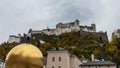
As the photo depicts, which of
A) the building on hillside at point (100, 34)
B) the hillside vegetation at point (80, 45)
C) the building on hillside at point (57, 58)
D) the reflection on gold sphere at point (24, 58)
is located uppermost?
the building on hillside at point (100, 34)

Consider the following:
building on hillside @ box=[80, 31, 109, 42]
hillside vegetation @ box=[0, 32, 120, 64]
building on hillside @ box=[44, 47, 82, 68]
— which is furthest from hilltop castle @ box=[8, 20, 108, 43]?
building on hillside @ box=[44, 47, 82, 68]

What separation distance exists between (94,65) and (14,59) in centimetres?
6982

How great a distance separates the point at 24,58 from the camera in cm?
449

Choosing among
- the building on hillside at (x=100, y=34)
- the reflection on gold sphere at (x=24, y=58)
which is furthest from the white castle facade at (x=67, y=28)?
the reflection on gold sphere at (x=24, y=58)

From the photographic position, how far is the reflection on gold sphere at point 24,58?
4.45 meters

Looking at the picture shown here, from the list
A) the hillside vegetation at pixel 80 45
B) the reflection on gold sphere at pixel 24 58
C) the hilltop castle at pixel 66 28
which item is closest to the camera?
the reflection on gold sphere at pixel 24 58

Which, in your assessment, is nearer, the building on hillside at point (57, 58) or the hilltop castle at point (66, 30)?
the building on hillside at point (57, 58)

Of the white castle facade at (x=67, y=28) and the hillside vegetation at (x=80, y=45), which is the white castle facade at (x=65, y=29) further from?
the hillside vegetation at (x=80, y=45)

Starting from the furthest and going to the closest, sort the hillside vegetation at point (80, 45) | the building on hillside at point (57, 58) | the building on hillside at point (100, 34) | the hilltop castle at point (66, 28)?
1. the hilltop castle at point (66, 28)
2. the building on hillside at point (100, 34)
3. the hillside vegetation at point (80, 45)
4. the building on hillside at point (57, 58)

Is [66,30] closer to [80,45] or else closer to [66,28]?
[66,28]

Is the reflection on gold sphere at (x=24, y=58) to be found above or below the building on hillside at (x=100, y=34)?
below

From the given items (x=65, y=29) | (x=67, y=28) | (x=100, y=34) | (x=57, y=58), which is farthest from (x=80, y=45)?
(x=57, y=58)

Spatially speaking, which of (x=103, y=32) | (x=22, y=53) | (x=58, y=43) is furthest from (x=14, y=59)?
(x=103, y=32)

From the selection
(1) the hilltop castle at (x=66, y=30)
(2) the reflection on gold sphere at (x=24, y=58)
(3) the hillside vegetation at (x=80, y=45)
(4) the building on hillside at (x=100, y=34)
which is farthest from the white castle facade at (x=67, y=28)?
(2) the reflection on gold sphere at (x=24, y=58)
